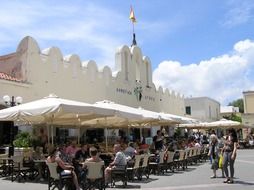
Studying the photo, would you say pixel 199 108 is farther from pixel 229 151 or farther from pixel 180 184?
pixel 180 184

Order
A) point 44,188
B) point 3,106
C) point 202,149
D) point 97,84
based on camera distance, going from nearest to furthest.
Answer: point 44,188 → point 3,106 → point 202,149 → point 97,84

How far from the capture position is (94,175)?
33.7 ft

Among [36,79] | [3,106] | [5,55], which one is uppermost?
[5,55]

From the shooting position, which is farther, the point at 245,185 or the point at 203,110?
the point at 203,110

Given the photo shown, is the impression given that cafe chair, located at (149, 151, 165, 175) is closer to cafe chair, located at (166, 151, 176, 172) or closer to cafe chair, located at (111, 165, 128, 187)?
cafe chair, located at (166, 151, 176, 172)

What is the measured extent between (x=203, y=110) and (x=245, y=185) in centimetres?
4552

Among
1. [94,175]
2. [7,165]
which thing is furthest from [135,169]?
[7,165]

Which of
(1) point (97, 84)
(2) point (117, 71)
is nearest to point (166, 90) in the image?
(2) point (117, 71)

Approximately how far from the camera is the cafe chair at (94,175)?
1023cm

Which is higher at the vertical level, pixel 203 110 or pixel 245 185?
pixel 203 110

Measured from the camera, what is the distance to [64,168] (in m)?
10.3

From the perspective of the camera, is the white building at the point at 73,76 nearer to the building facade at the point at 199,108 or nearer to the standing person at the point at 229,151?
the standing person at the point at 229,151

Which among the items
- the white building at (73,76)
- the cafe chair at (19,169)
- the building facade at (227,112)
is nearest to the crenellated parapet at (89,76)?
the white building at (73,76)

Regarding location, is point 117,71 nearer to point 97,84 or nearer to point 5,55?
point 97,84
